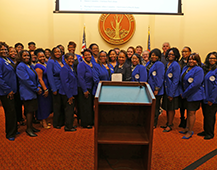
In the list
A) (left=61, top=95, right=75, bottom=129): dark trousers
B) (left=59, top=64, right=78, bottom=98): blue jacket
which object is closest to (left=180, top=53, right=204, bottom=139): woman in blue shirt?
(left=59, top=64, right=78, bottom=98): blue jacket

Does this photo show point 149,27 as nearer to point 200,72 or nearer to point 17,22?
point 200,72

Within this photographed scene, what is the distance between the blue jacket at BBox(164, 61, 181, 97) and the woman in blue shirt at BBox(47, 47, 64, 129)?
6.31ft

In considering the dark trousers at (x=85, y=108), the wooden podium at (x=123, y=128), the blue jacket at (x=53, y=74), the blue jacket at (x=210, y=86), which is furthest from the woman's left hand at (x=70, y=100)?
the blue jacket at (x=210, y=86)

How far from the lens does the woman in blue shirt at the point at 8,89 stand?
2.93m

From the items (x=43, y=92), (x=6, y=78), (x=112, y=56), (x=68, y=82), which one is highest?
(x=112, y=56)

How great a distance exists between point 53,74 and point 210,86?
2.65 m

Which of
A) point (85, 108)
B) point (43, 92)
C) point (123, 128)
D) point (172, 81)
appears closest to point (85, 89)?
point (85, 108)

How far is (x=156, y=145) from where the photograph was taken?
3031 mm

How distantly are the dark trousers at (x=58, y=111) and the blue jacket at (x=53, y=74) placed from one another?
187mm

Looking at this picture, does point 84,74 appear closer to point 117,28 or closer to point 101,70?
point 101,70

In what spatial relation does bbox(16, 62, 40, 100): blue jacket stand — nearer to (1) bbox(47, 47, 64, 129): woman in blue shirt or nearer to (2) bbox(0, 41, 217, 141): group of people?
(2) bbox(0, 41, 217, 141): group of people

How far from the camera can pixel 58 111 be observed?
3650 mm

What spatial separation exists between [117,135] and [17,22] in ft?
19.6

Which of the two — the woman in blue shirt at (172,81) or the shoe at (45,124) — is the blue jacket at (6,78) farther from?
the woman in blue shirt at (172,81)
